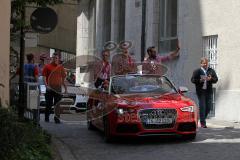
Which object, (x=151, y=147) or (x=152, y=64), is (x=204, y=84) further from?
(x=151, y=147)

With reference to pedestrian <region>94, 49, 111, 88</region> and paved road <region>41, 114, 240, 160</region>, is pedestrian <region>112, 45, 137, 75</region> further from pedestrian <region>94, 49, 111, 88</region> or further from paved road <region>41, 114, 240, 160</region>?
paved road <region>41, 114, 240, 160</region>

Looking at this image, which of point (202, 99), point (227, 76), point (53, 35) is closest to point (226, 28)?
point (227, 76)

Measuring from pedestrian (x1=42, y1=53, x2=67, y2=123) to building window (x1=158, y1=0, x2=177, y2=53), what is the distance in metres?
6.37

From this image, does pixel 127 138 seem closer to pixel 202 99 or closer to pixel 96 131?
pixel 96 131

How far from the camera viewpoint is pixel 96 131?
15.3 m

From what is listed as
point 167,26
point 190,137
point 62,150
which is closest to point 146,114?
point 190,137

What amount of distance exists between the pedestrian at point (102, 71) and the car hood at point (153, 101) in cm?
161

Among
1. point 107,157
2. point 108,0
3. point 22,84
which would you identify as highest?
point 108,0

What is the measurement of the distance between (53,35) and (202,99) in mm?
40995

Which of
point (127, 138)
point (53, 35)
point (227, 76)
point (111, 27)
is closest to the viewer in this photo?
point (127, 138)

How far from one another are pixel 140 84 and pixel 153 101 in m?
1.16

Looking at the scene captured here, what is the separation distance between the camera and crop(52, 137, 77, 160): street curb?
35.0 ft

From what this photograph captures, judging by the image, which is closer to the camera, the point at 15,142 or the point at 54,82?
the point at 15,142

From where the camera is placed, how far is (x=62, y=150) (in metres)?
11.4
